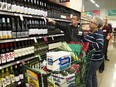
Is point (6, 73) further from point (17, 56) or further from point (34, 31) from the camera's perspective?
point (34, 31)

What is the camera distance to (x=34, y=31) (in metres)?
3.61

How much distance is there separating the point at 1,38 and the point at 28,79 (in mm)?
1474

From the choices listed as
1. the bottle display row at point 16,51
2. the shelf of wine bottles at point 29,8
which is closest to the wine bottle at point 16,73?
the bottle display row at point 16,51

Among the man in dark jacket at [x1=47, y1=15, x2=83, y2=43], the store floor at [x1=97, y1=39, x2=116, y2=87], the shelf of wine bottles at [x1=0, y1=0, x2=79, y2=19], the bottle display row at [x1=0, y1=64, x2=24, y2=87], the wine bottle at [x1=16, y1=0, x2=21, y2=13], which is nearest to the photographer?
A: the shelf of wine bottles at [x1=0, y1=0, x2=79, y2=19]

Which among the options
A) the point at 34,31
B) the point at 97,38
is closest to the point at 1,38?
the point at 34,31

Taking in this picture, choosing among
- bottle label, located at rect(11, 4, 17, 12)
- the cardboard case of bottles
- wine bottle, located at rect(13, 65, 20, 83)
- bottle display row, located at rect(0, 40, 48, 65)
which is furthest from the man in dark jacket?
the cardboard case of bottles

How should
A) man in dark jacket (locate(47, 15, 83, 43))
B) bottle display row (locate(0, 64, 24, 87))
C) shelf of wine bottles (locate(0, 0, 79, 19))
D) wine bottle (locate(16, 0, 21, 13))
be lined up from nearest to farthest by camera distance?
shelf of wine bottles (locate(0, 0, 79, 19)) → bottle display row (locate(0, 64, 24, 87)) → wine bottle (locate(16, 0, 21, 13)) → man in dark jacket (locate(47, 15, 83, 43))

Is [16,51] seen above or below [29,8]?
below

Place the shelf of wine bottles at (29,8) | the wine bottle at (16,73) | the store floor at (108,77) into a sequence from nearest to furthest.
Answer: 1. the shelf of wine bottles at (29,8)
2. the wine bottle at (16,73)
3. the store floor at (108,77)

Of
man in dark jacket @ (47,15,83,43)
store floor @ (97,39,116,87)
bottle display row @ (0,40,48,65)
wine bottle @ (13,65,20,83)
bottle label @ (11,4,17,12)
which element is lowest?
store floor @ (97,39,116,87)

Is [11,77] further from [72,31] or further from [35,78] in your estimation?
[72,31]

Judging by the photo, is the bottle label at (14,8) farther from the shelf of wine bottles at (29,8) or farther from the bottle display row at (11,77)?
the bottle display row at (11,77)

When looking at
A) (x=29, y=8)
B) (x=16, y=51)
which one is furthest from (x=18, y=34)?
(x=29, y=8)

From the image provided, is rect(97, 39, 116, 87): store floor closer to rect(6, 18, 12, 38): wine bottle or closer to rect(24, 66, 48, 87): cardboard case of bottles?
rect(6, 18, 12, 38): wine bottle
